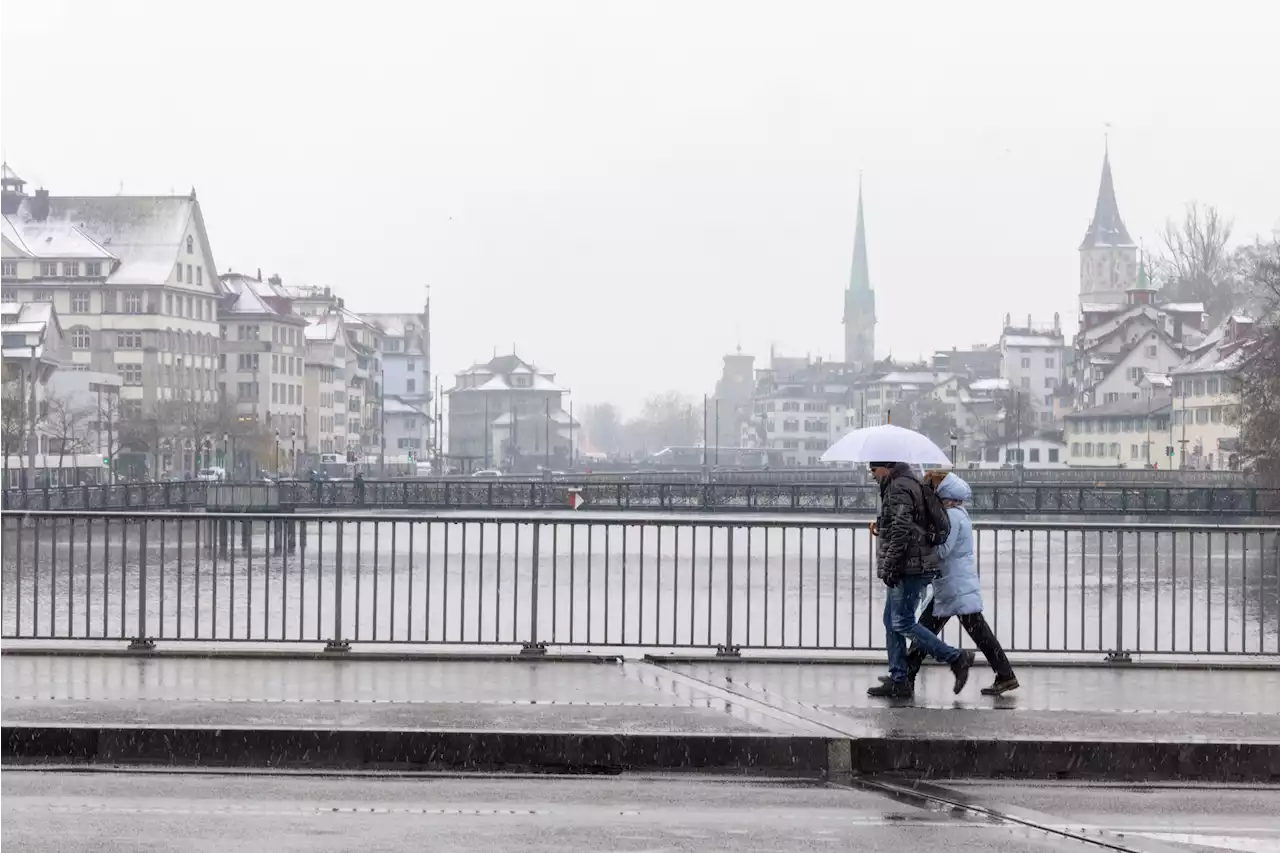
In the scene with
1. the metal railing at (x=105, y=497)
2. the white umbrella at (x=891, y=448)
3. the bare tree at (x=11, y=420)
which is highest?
the bare tree at (x=11, y=420)

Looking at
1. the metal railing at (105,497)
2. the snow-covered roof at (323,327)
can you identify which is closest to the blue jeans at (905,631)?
the metal railing at (105,497)

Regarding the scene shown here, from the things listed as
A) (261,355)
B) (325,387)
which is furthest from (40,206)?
(325,387)

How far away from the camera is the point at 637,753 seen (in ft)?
36.2

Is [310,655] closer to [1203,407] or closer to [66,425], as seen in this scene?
[66,425]

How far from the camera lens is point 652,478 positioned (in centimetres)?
14075

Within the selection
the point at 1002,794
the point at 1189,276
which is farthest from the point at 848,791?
the point at 1189,276

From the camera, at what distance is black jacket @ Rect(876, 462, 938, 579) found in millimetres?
13141

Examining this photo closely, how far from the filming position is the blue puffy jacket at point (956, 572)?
44.4ft

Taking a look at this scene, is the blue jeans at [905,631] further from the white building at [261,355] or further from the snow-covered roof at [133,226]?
the white building at [261,355]

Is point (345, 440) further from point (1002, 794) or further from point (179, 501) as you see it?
point (1002, 794)

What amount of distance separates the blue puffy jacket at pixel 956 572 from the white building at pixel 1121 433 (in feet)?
458

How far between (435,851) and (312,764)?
2.85m

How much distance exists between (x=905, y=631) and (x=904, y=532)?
0.68 meters

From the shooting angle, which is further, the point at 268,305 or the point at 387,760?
the point at 268,305
